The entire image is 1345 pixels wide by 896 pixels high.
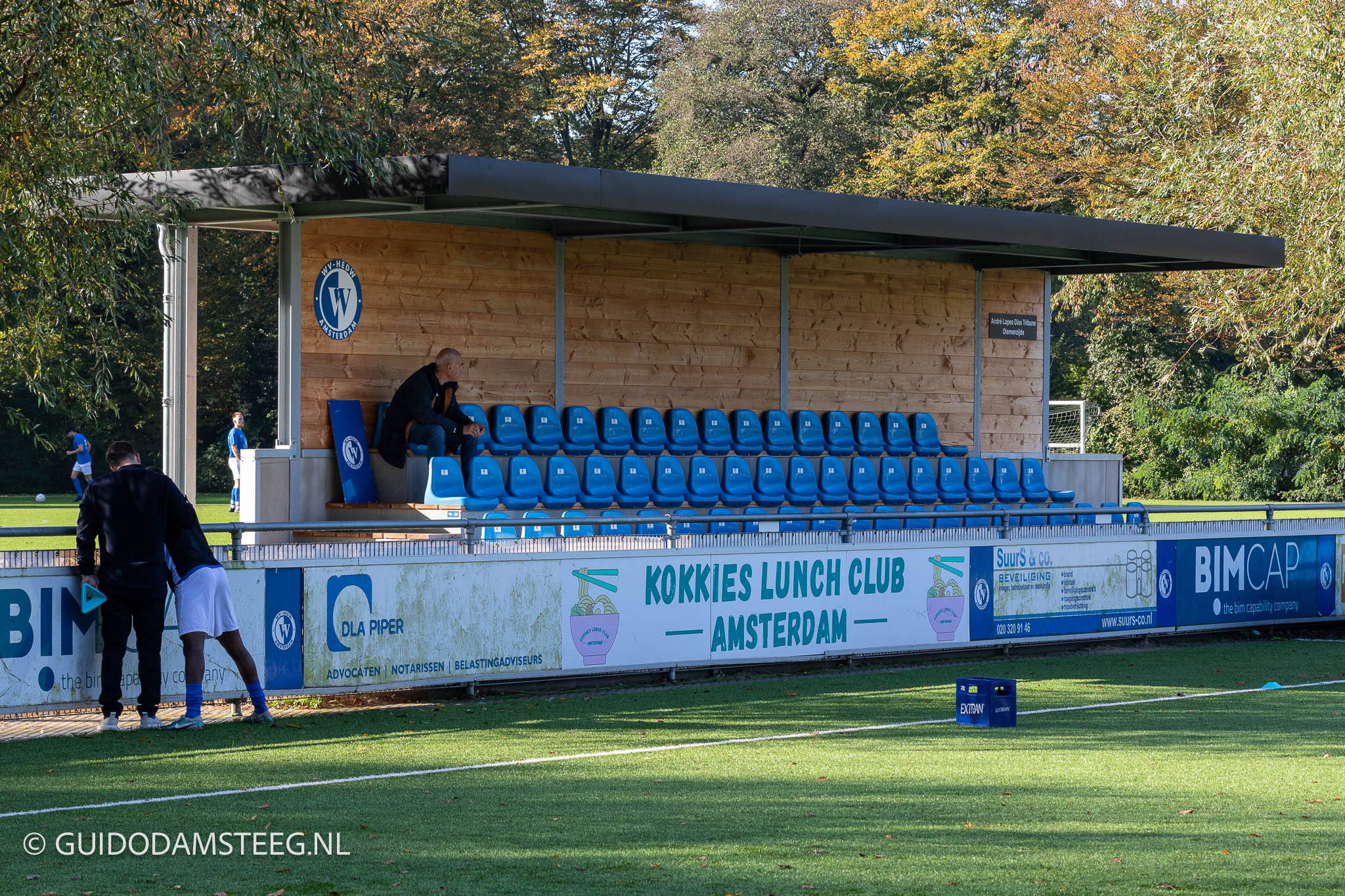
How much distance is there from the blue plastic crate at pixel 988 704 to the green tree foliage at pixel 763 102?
38514mm

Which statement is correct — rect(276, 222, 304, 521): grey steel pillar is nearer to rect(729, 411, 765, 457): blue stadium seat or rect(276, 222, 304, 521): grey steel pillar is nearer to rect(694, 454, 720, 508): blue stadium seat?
rect(694, 454, 720, 508): blue stadium seat

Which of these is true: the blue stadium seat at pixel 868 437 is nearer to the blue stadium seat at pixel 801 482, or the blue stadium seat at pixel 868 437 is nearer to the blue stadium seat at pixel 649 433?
the blue stadium seat at pixel 801 482

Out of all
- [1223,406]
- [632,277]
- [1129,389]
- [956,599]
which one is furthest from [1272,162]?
[1129,389]

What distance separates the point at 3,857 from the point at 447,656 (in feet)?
17.8

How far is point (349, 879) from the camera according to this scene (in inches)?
240

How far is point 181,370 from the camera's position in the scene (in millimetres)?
16719

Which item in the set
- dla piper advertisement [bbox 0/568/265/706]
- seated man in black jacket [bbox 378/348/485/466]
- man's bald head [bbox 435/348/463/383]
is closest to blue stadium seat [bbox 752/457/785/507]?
seated man in black jacket [bbox 378/348/485/466]

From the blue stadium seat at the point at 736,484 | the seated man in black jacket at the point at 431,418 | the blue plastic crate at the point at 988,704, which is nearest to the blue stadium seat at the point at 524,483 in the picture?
the seated man in black jacket at the point at 431,418

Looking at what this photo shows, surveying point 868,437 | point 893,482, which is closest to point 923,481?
point 893,482

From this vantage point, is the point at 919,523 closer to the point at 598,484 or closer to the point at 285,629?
the point at 598,484

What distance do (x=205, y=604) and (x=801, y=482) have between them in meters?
10.4

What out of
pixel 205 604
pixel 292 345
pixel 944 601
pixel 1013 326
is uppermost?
pixel 1013 326

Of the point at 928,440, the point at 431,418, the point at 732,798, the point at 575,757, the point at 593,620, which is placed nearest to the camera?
the point at 732,798

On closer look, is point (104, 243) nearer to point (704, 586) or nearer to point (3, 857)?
point (704, 586)
